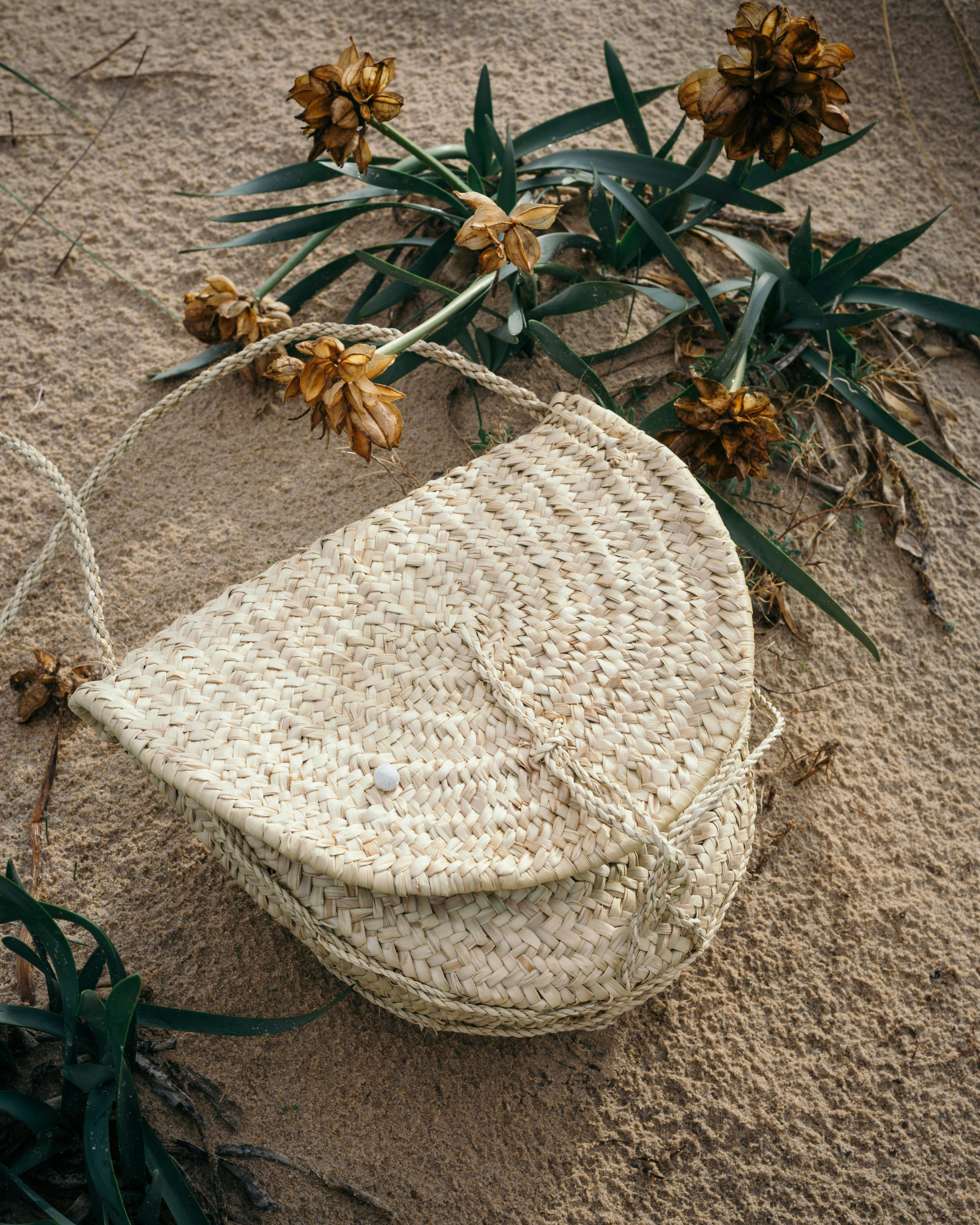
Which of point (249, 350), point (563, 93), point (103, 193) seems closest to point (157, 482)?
point (249, 350)

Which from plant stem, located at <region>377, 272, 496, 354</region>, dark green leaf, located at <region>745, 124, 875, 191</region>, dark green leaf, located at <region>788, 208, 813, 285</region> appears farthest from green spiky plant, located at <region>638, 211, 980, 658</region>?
plant stem, located at <region>377, 272, 496, 354</region>

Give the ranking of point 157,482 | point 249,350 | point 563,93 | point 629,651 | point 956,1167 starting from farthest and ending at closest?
point 563,93, point 157,482, point 249,350, point 956,1167, point 629,651

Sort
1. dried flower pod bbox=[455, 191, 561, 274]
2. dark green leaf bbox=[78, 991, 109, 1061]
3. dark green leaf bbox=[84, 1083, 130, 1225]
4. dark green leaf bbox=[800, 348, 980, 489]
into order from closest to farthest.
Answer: dark green leaf bbox=[84, 1083, 130, 1225], dark green leaf bbox=[78, 991, 109, 1061], dried flower pod bbox=[455, 191, 561, 274], dark green leaf bbox=[800, 348, 980, 489]

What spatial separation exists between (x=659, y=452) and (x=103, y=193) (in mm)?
1559

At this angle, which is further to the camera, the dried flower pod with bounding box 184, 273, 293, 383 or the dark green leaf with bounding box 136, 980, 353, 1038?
the dried flower pod with bounding box 184, 273, 293, 383

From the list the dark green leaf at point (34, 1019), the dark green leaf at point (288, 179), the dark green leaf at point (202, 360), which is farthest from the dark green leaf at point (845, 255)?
the dark green leaf at point (34, 1019)

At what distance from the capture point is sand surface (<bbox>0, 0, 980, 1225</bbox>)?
Result: 1.17 m

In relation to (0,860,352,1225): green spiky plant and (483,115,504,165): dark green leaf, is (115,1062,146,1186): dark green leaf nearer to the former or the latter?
(0,860,352,1225): green spiky plant

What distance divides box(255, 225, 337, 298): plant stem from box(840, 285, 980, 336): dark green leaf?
3.47 feet

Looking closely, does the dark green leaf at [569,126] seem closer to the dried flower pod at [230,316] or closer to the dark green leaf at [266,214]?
the dark green leaf at [266,214]

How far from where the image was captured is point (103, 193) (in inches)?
76.5

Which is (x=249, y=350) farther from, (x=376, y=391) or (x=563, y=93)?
(x=563, y=93)

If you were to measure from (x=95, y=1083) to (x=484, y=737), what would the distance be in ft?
2.03

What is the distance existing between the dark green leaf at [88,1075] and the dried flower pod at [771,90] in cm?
146
